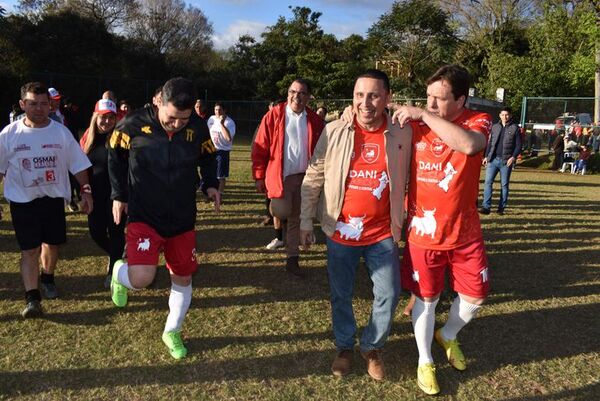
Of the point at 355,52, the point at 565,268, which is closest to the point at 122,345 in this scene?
the point at 565,268

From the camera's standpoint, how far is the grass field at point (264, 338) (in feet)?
10.8

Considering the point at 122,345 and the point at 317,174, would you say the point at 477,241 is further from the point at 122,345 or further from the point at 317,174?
the point at 122,345

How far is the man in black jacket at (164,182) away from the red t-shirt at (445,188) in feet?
5.02

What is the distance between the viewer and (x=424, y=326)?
3.36 m

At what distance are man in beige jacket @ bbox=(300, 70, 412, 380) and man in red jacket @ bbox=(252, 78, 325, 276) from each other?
6.14 feet

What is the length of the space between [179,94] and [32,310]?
2413 millimetres

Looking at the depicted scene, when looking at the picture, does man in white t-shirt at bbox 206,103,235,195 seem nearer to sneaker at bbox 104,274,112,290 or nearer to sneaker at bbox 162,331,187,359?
sneaker at bbox 104,274,112,290

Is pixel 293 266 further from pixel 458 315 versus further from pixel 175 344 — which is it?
pixel 458 315

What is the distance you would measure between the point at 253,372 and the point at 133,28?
156ft

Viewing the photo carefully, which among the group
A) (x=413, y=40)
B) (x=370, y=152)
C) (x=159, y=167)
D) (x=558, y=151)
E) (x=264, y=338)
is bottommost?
(x=264, y=338)

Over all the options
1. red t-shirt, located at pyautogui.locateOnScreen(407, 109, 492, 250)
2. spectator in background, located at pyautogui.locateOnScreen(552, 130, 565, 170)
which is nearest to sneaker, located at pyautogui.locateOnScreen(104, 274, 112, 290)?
red t-shirt, located at pyautogui.locateOnScreen(407, 109, 492, 250)

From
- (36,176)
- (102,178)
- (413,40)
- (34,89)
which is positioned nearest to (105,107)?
(102,178)

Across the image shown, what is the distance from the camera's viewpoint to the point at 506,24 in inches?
1495

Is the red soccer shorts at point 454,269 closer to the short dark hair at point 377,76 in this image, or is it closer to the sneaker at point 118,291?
the short dark hair at point 377,76
